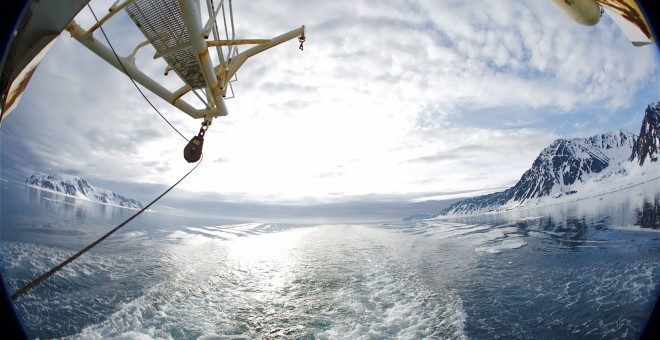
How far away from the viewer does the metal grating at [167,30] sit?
3268 mm

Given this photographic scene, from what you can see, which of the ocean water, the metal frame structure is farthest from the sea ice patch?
the metal frame structure

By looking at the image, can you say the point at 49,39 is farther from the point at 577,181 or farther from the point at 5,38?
the point at 577,181

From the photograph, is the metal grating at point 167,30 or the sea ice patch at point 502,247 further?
the sea ice patch at point 502,247

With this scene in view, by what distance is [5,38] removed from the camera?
66.4 inches

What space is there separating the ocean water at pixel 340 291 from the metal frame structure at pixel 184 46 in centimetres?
323

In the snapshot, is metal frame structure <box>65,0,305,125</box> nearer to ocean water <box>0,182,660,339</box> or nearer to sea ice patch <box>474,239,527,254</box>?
ocean water <box>0,182,660,339</box>

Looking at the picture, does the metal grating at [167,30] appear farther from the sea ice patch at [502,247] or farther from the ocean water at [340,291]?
the sea ice patch at [502,247]

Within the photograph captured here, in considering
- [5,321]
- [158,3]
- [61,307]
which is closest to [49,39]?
[158,3]

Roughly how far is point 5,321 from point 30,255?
21845mm

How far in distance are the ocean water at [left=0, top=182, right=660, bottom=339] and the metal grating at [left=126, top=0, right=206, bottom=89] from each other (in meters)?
3.23

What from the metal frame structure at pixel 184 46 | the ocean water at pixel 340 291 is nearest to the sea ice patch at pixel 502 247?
the ocean water at pixel 340 291

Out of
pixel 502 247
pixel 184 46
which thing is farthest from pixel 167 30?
pixel 502 247

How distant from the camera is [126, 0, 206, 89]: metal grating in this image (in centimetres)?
327

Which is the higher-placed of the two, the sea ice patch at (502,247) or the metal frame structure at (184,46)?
the metal frame structure at (184,46)
